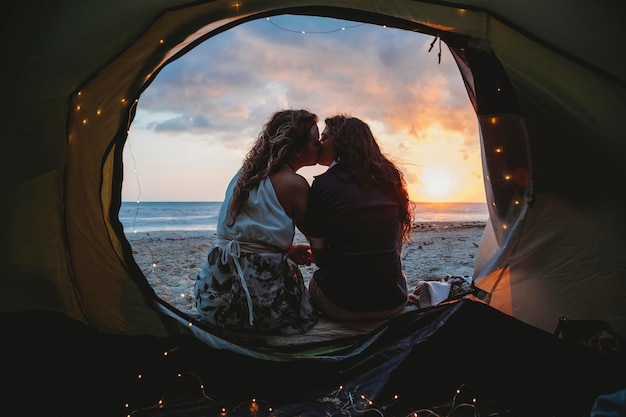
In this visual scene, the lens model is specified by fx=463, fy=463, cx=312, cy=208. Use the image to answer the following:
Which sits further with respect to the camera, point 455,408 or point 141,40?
point 141,40

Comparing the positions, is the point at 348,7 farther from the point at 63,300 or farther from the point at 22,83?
the point at 63,300

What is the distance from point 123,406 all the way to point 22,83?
1.46 metres

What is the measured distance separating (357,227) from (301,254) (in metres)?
0.64

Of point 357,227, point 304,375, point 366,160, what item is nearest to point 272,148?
point 366,160

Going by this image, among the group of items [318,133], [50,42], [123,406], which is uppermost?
[50,42]

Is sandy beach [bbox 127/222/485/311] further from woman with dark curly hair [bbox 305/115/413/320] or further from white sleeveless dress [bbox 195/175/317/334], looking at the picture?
woman with dark curly hair [bbox 305/115/413/320]

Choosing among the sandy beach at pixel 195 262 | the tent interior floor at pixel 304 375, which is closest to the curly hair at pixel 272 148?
the tent interior floor at pixel 304 375

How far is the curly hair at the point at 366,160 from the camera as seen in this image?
9.21ft

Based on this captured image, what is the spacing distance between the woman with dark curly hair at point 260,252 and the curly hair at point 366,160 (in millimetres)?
270

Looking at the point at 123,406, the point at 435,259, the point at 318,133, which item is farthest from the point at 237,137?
the point at 123,406

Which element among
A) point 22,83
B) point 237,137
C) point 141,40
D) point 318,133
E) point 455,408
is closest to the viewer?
point 455,408

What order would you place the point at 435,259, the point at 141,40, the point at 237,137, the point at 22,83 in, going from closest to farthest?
the point at 22,83 < the point at 141,40 < the point at 435,259 < the point at 237,137

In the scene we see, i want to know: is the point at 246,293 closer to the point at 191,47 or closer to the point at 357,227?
the point at 357,227

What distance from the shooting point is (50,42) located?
2051mm
